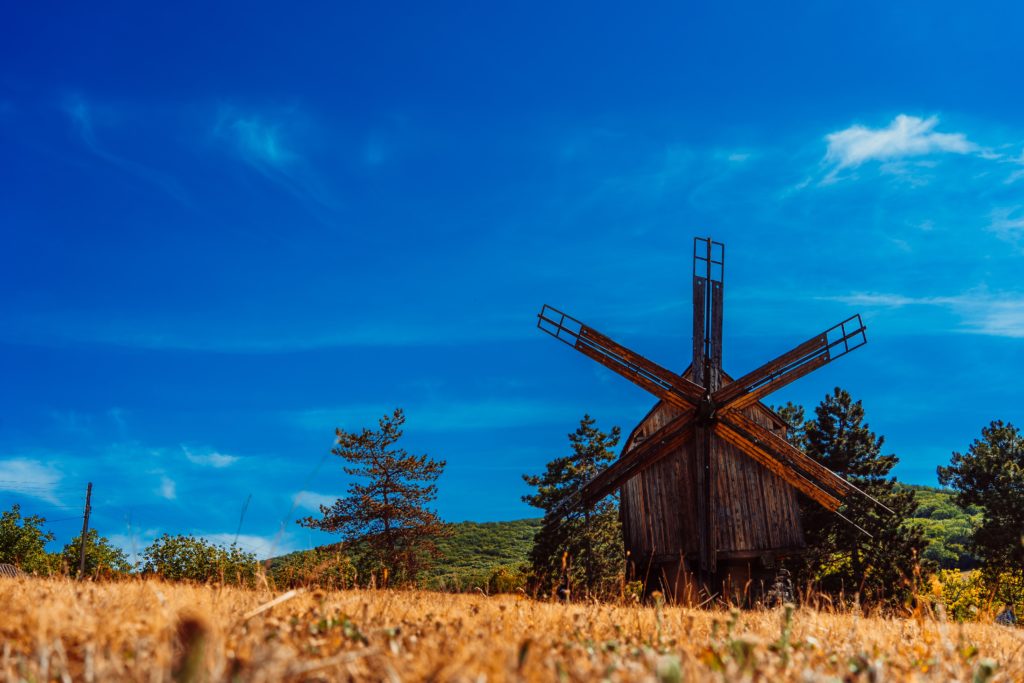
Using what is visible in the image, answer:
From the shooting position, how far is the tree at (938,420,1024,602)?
33500 mm

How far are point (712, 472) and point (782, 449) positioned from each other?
2125mm

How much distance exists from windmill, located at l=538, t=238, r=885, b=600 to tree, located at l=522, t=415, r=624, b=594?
30.0 ft

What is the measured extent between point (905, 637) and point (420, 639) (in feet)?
20.3

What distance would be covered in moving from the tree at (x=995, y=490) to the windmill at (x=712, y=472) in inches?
713

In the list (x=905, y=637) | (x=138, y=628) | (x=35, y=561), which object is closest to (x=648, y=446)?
(x=905, y=637)

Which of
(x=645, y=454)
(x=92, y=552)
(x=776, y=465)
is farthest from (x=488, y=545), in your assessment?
(x=776, y=465)

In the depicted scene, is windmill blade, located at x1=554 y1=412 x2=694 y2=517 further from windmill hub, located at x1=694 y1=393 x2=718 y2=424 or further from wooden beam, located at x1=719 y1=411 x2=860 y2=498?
wooden beam, located at x1=719 y1=411 x2=860 y2=498

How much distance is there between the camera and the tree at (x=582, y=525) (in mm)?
32281

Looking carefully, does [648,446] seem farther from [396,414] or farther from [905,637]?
[396,414]

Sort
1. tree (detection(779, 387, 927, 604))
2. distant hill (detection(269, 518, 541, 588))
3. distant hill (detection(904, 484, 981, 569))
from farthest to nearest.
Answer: distant hill (detection(269, 518, 541, 588)) → distant hill (detection(904, 484, 981, 569)) → tree (detection(779, 387, 927, 604))

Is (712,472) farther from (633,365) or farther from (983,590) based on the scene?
(983,590)

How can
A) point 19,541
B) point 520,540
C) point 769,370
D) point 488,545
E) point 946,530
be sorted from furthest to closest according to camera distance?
point 520,540, point 488,545, point 946,530, point 19,541, point 769,370

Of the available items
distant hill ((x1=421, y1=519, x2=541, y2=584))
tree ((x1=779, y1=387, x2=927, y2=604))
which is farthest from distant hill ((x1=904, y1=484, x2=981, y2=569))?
distant hill ((x1=421, y1=519, x2=541, y2=584))

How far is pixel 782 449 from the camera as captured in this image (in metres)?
20.8
